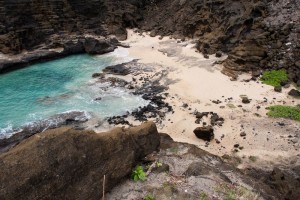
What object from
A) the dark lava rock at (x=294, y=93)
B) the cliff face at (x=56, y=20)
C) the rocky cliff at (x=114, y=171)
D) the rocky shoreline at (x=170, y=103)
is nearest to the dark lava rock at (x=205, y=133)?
the rocky shoreline at (x=170, y=103)

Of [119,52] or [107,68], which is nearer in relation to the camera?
[107,68]

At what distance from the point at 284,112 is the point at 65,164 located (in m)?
17.4

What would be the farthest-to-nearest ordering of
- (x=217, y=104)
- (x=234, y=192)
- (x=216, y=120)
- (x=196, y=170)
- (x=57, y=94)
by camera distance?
(x=57, y=94), (x=217, y=104), (x=216, y=120), (x=196, y=170), (x=234, y=192)

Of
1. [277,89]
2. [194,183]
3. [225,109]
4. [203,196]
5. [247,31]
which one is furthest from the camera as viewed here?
[247,31]

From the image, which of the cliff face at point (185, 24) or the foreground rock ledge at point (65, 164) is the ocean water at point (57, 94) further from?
the foreground rock ledge at point (65, 164)

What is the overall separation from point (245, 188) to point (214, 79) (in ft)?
60.8

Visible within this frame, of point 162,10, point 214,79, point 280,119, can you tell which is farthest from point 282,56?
point 162,10

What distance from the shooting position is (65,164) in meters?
8.59

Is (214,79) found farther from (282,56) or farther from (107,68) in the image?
(107,68)

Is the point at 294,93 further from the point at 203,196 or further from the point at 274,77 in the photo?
the point at 203,196

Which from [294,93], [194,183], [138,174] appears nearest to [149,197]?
[138,174]

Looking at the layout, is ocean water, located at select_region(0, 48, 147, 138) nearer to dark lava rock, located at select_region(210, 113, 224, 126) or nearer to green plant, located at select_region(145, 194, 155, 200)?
dark lava rock, located at select_region(210, 113, 224, 126)

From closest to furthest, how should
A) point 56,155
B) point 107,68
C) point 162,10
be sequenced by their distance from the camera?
point 56,155 → point 107,68 → point 162,10

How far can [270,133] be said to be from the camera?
63.7 ft
